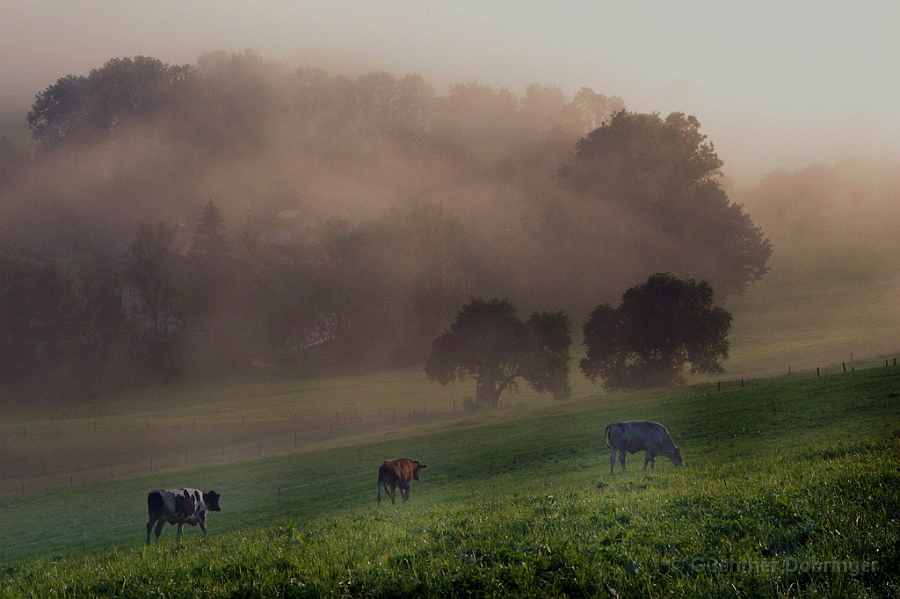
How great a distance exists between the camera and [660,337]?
303ft

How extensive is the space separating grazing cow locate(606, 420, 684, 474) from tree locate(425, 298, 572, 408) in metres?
65.7

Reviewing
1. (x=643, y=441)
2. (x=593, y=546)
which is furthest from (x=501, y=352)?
(x=593, y=546)

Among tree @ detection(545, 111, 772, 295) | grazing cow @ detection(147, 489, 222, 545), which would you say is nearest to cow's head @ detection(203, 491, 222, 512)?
grazing cow @ detection(147, 489, 222, 545)

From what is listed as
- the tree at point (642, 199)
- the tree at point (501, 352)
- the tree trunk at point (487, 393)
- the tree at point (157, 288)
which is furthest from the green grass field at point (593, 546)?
the tree at point (642, 199)

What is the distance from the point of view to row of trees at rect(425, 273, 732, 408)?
92.9 metres

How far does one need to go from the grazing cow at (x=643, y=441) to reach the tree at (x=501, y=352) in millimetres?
65656

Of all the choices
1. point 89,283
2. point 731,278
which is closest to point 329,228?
point 89,283

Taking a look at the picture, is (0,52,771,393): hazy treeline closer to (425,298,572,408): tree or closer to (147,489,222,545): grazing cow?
(425,298,572,408): tree

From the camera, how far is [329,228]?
5768 inches

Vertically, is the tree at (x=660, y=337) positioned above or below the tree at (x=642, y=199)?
below

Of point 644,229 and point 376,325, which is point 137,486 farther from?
point 644,229

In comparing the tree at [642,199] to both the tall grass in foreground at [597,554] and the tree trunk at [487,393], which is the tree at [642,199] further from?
the tall grass in foreground at [597,554]

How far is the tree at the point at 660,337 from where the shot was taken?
92.7 m

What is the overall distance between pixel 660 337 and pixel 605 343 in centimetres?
671
